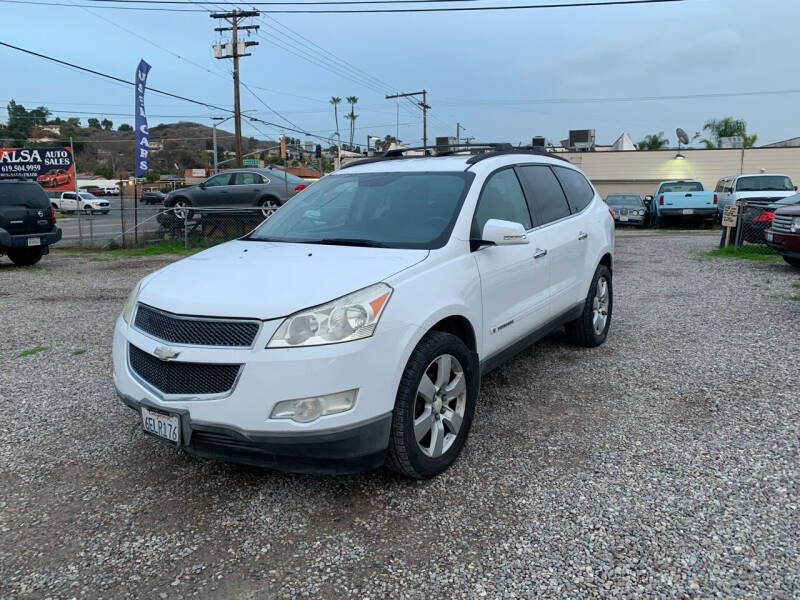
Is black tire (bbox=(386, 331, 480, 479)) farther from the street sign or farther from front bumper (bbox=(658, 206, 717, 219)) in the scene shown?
front bumper (bbox=(658, 206, 717, 219))

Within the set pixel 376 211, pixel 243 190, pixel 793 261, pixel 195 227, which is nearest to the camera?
pixel 376 211

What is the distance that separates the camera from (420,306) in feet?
10.2

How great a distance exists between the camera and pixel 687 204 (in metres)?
20.2

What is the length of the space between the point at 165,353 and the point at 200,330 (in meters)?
0.21

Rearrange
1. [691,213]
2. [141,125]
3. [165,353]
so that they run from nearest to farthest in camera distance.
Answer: [165,353] → [141,125] → [691,213]

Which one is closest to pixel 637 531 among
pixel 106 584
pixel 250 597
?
pixel 250 597

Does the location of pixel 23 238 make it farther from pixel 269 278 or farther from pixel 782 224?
pixel 782 224

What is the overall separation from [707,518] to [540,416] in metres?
1.41

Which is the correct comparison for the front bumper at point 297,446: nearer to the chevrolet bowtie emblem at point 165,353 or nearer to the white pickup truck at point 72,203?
the chevrolet bowtie emblem at point 165,353

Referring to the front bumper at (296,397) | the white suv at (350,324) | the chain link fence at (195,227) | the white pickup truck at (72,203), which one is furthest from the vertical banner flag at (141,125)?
the white pickup truck at (72,203)

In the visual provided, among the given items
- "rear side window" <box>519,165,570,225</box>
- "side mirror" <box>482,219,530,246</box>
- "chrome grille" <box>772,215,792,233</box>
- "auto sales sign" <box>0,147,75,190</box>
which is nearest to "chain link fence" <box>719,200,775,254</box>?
"chrome grille" <box>772,215,792,233</box>

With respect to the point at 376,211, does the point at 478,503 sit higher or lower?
lower

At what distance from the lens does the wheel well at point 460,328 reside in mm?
3408

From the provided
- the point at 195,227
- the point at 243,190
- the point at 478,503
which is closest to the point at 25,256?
the point at 195,227
